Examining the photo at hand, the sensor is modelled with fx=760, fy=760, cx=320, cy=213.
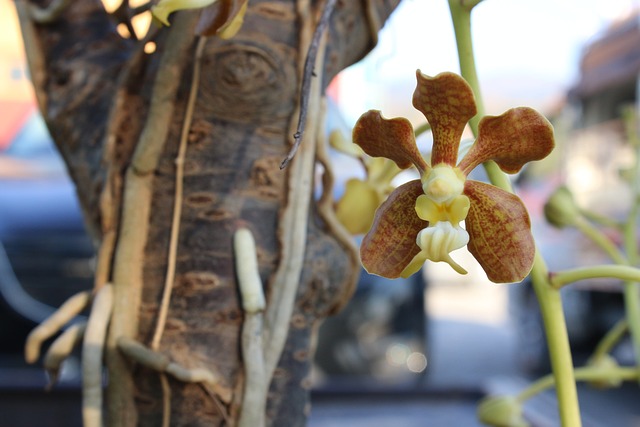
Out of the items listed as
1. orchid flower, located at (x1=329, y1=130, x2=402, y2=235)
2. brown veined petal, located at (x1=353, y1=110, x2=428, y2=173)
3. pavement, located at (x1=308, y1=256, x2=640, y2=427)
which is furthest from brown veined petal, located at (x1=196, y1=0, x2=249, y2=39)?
pavement, located at (x1=308, y1=256, x2=640, y2=427)


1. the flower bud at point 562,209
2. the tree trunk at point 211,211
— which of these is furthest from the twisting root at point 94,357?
the flower bud at point 562,209

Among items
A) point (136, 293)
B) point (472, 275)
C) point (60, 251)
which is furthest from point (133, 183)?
point (472, 275)

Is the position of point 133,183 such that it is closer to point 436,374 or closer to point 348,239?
point 348,239

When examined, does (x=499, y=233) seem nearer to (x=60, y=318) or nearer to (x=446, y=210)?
(x=446, y=210)

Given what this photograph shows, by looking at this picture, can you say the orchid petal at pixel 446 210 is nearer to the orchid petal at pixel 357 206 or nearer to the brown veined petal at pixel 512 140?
the brown veined petal at pixel 512 140

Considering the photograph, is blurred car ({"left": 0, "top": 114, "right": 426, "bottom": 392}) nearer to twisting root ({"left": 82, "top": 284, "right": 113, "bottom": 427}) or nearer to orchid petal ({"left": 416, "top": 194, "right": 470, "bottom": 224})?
twisting root ({"left": 82, "top": 284, "right": 113, "bottom": 427})
